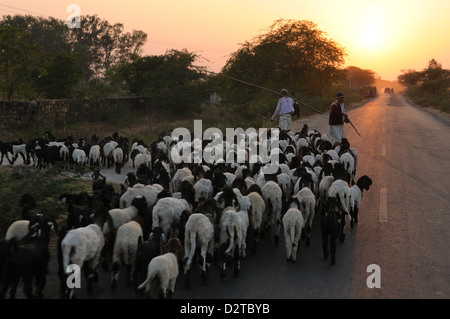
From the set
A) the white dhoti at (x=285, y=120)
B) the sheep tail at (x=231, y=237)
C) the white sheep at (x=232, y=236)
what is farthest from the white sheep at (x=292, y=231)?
the white dhoti at (x=285, y=120)

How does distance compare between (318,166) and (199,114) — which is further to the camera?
(199,114)

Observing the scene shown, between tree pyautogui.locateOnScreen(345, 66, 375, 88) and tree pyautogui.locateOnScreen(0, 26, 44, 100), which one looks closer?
tree pyautogui.locateOnScreen(0, 26, 44, 100)

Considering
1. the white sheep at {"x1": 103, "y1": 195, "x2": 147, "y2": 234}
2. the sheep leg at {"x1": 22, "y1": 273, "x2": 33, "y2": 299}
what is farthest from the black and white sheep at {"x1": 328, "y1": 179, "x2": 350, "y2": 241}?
the sheep leg at {"x1": 22, "y1": 273, "x2": 33, "y2": 299}

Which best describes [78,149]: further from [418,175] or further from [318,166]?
[418,175]

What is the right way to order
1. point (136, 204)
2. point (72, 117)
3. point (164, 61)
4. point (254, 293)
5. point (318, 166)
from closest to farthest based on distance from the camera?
point (254, 293), point (136, 204), point (318, 166), point (72, 117), point (164, 61)

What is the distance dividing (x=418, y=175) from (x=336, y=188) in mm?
6119

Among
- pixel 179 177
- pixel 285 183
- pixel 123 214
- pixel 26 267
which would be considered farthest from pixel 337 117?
pixel 26 267

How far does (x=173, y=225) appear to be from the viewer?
6.28 meters

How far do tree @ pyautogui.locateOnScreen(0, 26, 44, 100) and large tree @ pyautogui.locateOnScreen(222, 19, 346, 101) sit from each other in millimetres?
23406

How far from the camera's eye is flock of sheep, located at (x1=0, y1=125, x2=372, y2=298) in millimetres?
5059

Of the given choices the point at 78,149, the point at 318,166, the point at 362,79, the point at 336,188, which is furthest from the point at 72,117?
the point at 362,79

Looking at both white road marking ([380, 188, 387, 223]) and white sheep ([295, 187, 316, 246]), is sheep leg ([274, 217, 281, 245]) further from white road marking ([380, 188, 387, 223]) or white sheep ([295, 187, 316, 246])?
Answer: white road marking ([380, 188, 387, 223])

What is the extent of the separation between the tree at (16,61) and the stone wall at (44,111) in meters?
2.96

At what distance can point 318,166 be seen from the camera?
924 cm
